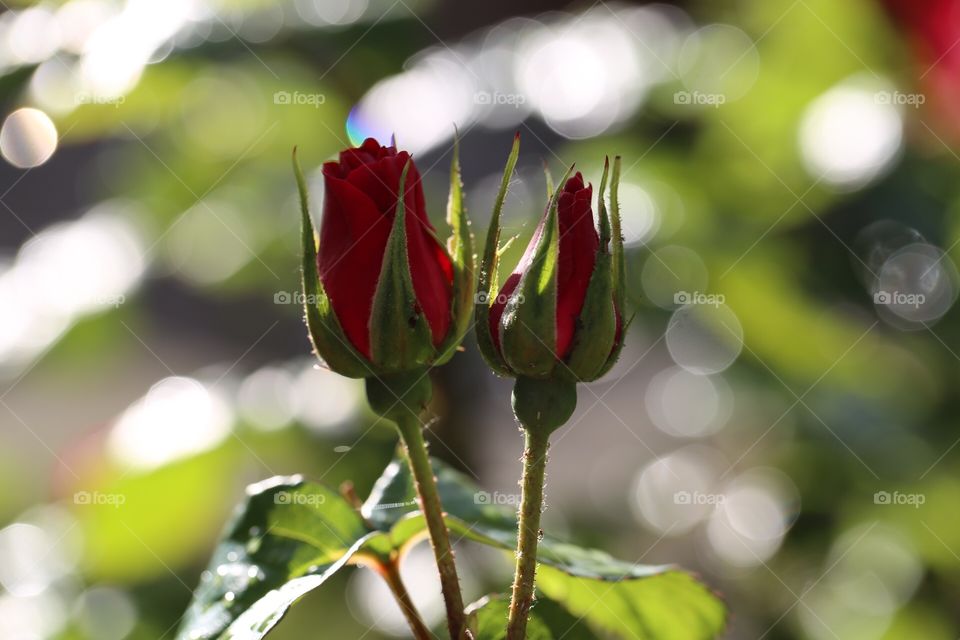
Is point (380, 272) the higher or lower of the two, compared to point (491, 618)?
higher
